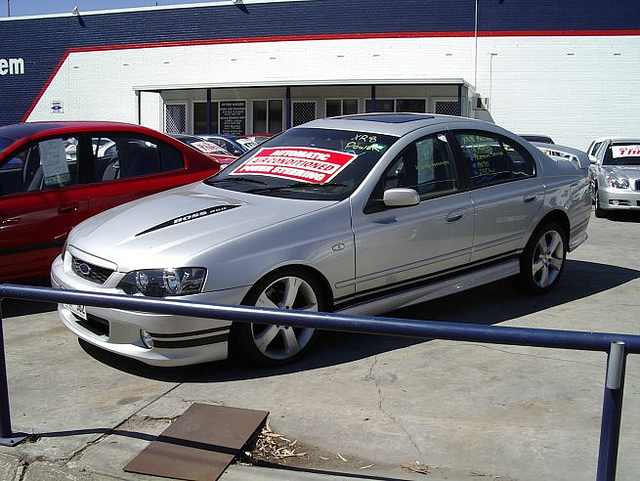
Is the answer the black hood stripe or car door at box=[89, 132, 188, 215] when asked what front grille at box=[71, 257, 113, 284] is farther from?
car door at box=[89, 132, 188, 215]

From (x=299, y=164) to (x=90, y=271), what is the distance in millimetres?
1776

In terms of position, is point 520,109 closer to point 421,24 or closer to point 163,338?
point 421,24

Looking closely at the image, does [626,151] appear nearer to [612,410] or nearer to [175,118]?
[612,410]

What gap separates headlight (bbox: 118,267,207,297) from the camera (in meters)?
4.36

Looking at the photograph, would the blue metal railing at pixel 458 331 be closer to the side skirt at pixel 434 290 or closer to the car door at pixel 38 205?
the side skirt at pixel 434 290

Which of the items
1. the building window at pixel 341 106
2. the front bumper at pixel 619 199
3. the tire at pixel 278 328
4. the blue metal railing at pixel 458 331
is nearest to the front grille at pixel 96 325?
the tire at pixel 278 328

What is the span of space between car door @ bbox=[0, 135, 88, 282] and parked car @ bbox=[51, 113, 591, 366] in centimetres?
91

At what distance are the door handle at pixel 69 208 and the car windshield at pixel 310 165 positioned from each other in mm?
1366

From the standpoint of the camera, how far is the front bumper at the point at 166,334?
4.39m

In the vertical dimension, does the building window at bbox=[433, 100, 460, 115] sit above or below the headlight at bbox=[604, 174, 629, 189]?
above

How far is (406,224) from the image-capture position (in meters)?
5.38

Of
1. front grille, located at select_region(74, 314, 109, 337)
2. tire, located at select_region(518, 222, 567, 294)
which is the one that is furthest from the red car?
tire, located at select_region(518, 222, 567, 294)

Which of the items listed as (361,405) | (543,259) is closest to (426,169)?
(543,259)

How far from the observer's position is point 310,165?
18.3 ft
